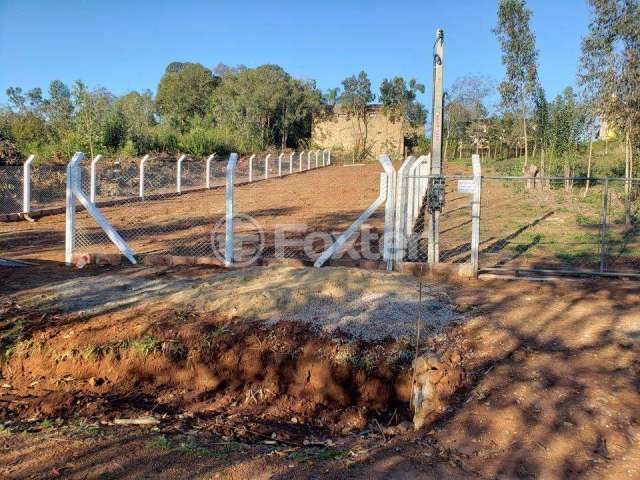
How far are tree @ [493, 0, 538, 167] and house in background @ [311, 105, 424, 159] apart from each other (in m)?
28.9

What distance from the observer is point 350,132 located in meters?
54.2

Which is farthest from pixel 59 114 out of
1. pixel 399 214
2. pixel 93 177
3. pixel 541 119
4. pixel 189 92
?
pixel 189 92

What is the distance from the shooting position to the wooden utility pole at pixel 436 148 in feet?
26.8

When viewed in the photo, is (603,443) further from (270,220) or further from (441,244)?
(270,220)

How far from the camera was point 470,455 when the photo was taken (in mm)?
3834

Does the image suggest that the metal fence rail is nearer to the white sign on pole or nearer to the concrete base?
the concrete base

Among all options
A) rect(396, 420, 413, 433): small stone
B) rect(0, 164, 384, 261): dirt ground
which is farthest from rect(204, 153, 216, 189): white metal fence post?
rect(396, 420, 413, 433): small stone

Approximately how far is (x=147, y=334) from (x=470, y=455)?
11.1 ft

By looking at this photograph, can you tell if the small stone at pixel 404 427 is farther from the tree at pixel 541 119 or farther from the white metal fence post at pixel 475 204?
the tree at pixel 541 119

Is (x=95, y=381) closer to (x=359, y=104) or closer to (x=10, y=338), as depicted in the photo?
(x=10, y=338)

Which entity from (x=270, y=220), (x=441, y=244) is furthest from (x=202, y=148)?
(x=441, y=244)

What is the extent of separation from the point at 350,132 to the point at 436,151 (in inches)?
1843

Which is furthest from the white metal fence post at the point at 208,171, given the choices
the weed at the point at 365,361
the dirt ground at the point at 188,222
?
the weed at the point at 365,361

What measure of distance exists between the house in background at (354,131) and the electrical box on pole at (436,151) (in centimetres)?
4556
